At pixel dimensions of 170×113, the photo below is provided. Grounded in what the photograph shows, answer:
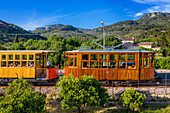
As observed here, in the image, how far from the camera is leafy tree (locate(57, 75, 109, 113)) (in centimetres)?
932

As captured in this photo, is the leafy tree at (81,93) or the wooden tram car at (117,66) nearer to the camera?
the leafy tree at (81,93)

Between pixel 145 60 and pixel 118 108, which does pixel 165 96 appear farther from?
pixel 118 108

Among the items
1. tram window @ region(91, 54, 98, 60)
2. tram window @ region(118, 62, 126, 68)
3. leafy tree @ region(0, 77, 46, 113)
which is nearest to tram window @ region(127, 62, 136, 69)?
tram window @ region(118, 62, 126, 68)

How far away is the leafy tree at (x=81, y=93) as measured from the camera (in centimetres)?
932

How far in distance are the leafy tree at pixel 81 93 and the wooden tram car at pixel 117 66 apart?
108 inches

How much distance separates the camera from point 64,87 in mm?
9719

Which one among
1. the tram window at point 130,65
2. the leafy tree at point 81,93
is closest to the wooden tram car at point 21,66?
the leafy tree at point 81,93

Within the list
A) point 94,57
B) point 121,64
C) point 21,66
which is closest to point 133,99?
point 121,64

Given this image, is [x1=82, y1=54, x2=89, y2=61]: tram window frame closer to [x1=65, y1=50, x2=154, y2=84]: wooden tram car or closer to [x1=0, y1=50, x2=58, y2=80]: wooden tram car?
[x1=65, y1=50, x2=154, y2=84]: wooden tram car

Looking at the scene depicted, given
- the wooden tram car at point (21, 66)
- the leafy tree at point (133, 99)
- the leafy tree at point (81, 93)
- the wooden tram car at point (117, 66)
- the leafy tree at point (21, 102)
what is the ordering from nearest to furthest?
the leafy tree at point (21, 102), the leafy tree at point (81, 93), the leafy tree at point (133, 99), the wooden tram car at point (117, 66), the wooden tram car at point (21, 66)

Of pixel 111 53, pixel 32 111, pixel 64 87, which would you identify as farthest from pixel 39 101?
pixel 111 53

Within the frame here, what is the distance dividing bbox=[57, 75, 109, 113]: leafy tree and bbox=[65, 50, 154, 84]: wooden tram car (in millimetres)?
2746

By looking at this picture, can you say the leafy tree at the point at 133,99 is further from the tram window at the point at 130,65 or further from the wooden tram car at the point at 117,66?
the tram window at the point at 130,65

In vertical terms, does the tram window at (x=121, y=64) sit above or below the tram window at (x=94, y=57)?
below
